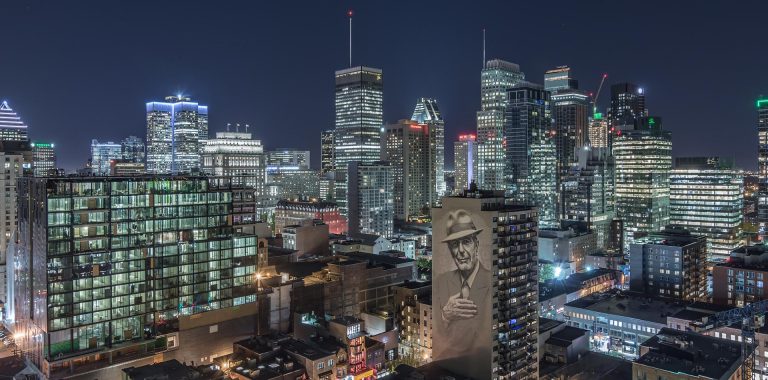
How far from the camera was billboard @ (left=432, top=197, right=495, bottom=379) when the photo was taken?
6288 centimetres

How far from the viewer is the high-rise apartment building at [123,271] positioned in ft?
204

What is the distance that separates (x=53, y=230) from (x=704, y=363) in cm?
7127

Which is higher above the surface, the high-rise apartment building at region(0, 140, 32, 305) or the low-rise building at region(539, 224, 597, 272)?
the high-rise apartment building at region(0, 140, 32, 305)

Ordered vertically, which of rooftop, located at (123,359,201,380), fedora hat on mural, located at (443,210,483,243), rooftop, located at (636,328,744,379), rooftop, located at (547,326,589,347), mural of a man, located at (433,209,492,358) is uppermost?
fedora hat on mural, located at (443,210,483,243)

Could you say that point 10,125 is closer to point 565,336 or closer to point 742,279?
point 565,336

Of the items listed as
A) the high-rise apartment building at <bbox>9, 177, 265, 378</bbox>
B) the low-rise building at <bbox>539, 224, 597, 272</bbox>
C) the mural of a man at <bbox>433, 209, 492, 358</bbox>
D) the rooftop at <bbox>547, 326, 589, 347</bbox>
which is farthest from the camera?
the low-rise building at <bbox>539, 224, 597, 272</bbox>

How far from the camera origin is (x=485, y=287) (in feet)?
206

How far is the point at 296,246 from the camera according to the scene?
122312 millimetres

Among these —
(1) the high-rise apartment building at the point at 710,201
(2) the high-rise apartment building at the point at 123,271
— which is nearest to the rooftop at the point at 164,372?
(2) the high-rise apartment building at the point at 123,271

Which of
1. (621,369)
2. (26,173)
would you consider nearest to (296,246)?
(26,173)

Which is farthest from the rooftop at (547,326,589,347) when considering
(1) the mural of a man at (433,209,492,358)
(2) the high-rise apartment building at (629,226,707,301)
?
(2) the high-rise apartment building at (629,226,707,301)

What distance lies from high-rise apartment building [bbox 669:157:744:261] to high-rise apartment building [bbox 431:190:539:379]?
125564 mm

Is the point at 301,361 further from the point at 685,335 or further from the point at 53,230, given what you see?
the point at 685,335

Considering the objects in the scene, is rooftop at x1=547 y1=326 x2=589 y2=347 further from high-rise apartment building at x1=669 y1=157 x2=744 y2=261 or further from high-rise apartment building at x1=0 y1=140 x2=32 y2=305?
high-rise apartment building at x1=669 y1=157 x2=744 y2=261
